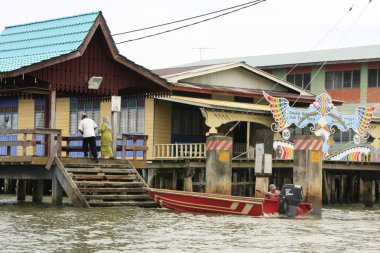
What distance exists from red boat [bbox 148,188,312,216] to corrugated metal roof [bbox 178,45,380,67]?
31743 millimetres

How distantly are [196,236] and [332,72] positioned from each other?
1618 inches

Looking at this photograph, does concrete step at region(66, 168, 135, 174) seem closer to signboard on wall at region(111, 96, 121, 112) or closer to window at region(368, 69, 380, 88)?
signboard on wall at region(111, 96, 121, 112)

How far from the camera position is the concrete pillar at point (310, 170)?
1153 inches

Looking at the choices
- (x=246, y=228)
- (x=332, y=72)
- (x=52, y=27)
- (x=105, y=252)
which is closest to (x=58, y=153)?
(x=52, y=27)

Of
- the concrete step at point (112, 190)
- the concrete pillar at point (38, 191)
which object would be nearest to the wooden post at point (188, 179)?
the concrete pillar at point (38, 191)

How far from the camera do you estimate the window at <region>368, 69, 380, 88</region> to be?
58.5m

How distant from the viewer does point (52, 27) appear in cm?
3173

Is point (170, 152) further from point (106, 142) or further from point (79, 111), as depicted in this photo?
point (106, 142)

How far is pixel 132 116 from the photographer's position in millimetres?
42875

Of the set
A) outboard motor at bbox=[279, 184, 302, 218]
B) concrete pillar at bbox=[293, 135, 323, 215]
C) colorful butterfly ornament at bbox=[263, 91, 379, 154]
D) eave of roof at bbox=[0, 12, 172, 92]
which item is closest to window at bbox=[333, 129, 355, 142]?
colorful butterfly ornament at bbox=[263, 91, 379, 154]

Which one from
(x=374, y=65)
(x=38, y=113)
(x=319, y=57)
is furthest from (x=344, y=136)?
(x=38, y=113)

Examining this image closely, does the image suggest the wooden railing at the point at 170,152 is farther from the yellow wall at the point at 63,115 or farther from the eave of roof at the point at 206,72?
the yellow wall at the point at 63,115

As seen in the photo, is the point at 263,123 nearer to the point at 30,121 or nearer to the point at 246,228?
the point at 30,121

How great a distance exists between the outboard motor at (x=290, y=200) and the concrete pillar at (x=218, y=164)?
4137mm
